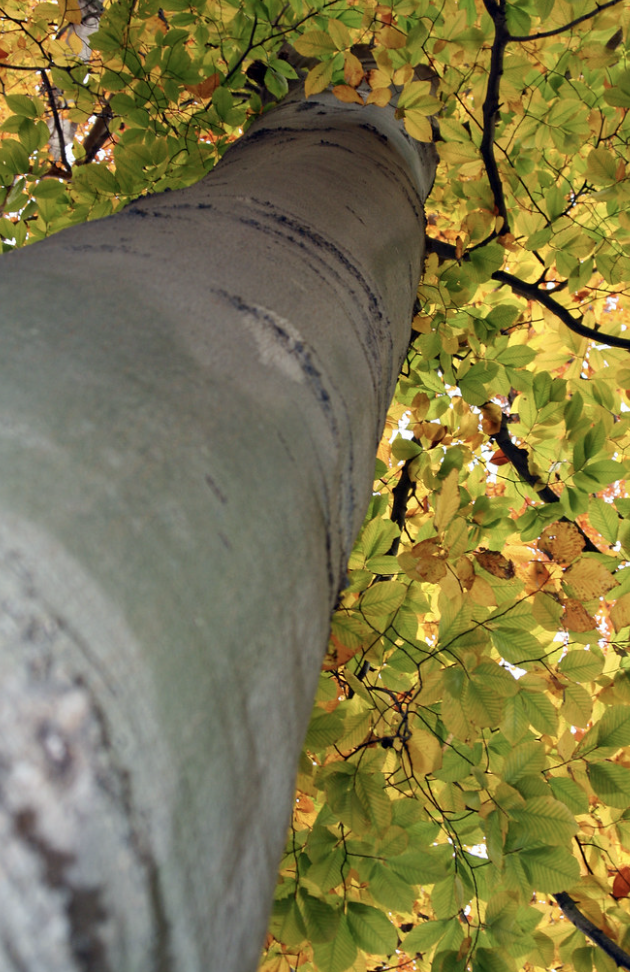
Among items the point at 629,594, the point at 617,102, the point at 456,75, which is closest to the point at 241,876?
the point at 629,594

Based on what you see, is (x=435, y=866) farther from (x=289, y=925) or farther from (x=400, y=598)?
(x=400, y=598)

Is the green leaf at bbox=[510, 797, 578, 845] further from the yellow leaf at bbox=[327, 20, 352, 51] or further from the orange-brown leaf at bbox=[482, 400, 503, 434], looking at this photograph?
the yellow leaf at bbox=[327, 20, 352, 51]

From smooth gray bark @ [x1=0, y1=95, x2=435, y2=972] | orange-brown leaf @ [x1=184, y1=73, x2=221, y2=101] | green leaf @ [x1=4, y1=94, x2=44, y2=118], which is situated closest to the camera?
smooth gray bark @ [x1=0, y1=95, x2=435, y2=972]

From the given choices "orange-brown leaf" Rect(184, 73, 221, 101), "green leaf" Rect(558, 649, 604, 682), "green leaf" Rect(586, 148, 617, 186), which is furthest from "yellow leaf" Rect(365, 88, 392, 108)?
"green leaf" Rect(558, 649, 604, 682)

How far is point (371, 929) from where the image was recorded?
1228 millimetres

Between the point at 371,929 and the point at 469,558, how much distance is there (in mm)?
829

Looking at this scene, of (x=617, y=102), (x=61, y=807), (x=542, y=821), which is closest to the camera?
(x=61, y=807)

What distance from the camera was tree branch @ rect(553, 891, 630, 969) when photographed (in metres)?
1.30

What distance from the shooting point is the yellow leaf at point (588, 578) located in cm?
127

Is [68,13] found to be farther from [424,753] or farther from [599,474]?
[424,753]

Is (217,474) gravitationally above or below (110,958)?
above

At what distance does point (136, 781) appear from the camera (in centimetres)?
23

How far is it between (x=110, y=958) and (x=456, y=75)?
214 centimetres

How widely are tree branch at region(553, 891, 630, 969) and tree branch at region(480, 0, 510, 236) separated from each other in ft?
5.68
